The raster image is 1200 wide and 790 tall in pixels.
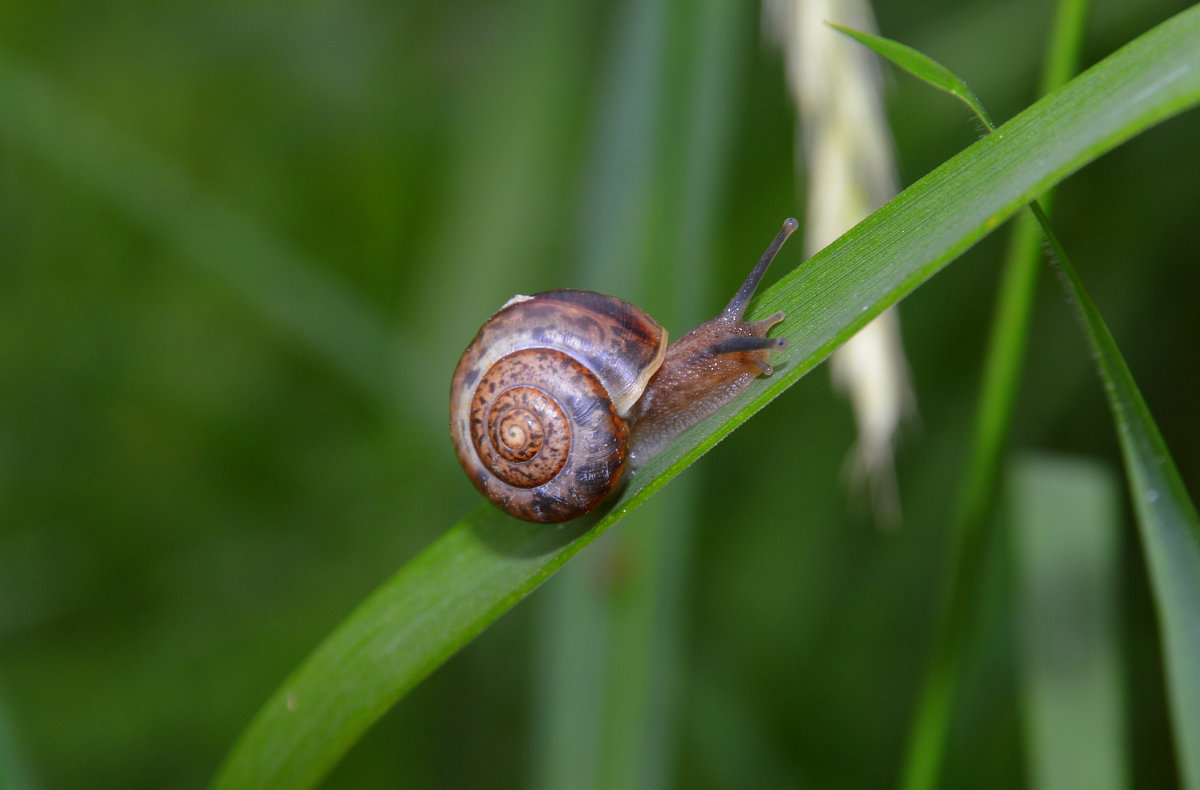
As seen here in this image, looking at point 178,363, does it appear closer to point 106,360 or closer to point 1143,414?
point 106,360

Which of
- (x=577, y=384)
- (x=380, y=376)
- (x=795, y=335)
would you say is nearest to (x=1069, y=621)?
(x=795, y=335)

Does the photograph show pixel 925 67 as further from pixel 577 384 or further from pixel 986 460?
pixel 577 384

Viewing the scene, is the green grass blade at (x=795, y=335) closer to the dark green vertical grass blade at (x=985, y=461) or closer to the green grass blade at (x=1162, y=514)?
the green grass blade at (x=1162, y=514)

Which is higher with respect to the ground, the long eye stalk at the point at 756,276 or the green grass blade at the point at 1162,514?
the long eye stalk at the point at 756,276

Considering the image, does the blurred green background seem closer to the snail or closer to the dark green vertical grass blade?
the snail

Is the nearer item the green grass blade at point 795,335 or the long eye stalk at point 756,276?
the green grass blade at point 795,335

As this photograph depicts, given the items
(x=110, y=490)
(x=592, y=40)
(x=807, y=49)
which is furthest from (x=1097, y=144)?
(x=110, y=490)

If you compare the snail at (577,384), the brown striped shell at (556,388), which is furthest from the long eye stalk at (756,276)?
the brown striped shell at (556,388)
